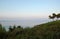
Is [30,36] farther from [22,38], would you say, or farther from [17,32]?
[17,32]

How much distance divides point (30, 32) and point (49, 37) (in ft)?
5.51

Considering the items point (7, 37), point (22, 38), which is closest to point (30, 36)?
point (22, 38)

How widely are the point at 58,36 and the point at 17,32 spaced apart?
3225mm

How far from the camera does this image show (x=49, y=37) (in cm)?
1122

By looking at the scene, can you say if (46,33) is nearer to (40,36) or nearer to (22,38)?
(40,36)

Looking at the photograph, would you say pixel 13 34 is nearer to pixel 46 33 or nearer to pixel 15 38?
pixel 15 38

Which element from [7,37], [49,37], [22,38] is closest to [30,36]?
[22,38]

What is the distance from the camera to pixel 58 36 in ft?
36.3

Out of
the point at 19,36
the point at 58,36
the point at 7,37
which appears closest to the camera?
the point at 58,36

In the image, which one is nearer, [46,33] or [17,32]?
[46,33]

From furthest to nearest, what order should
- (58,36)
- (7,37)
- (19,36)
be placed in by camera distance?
1. (7,37)
2. (19,36)
3. (58,36)

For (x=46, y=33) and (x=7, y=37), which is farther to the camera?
(x=7, y=37)

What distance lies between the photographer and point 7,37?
1295 cm

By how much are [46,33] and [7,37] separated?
3.03 metres
